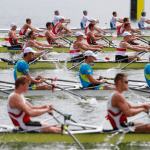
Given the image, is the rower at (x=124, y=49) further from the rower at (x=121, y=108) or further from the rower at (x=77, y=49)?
the rower at (x=121, y=108)

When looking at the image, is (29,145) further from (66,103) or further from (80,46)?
(80,46)

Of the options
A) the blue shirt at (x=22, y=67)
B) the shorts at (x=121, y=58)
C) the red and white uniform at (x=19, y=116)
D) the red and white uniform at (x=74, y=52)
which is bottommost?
the shorts at (x=121, y=58)

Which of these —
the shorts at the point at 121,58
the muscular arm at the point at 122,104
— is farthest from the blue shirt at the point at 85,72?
the shorts at the point at 121,58

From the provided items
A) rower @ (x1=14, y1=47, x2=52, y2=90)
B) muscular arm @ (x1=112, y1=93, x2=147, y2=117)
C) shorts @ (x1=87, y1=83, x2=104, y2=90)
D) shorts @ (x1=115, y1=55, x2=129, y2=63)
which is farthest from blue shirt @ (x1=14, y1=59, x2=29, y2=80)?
shorts @ (x1=115, y1=55, x2=129, y2=63)

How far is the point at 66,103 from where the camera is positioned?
14125mm

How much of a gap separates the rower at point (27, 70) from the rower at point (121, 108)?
433 cm

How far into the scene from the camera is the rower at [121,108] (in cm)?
918

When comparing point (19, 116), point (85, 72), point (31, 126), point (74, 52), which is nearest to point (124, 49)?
point (74, 52)

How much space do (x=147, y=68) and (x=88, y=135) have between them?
4.70 metres

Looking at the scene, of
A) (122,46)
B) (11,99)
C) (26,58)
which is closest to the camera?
(11,99)

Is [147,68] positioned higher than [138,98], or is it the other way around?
[147,68]

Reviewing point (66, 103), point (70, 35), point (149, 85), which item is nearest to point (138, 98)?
point (149, 85)

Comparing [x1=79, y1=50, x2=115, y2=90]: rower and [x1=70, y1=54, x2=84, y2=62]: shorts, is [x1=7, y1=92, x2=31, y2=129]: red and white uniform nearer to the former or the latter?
[x1=79, y1=50, x2=115, y2=90]: rower

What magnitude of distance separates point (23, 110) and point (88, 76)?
15.8 feet
